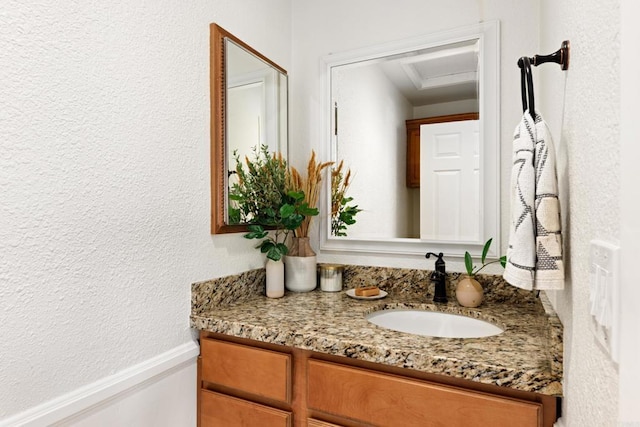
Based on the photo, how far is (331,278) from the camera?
Answer: 5.16 feet

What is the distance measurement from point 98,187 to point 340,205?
3.23 feet

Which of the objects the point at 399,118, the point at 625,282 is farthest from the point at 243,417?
the point at 399,118

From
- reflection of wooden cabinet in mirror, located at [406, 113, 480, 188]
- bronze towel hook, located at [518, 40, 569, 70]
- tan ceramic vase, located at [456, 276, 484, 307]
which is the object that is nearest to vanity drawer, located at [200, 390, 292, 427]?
tan ceramic vase, located at [456, 276, 484, 307]

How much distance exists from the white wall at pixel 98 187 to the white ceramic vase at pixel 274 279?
0.24 m

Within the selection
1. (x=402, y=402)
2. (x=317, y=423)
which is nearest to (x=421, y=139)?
(x=402, y=402)

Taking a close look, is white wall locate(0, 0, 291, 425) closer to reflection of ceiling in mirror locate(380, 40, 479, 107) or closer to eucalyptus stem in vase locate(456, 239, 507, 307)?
reflection of ceiling in mirror locate(380, 40, 479, 107)

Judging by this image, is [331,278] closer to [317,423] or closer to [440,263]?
[440,263]

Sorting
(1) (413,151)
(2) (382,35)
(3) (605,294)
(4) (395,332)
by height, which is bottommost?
(4) (395,332)

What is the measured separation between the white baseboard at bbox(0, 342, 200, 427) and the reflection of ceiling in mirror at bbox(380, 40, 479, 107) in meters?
1.28

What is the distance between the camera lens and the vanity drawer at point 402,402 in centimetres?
83

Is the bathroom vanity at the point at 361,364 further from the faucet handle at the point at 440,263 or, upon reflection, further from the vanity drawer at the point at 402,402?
the faucet handle at the point at 440,263

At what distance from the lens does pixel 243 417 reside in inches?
45.0

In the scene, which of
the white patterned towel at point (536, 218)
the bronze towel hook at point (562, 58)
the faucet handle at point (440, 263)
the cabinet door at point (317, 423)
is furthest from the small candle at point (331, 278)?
the bronze towel hook at point (562, 58)

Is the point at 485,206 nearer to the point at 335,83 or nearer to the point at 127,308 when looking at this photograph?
the point at 335,83
